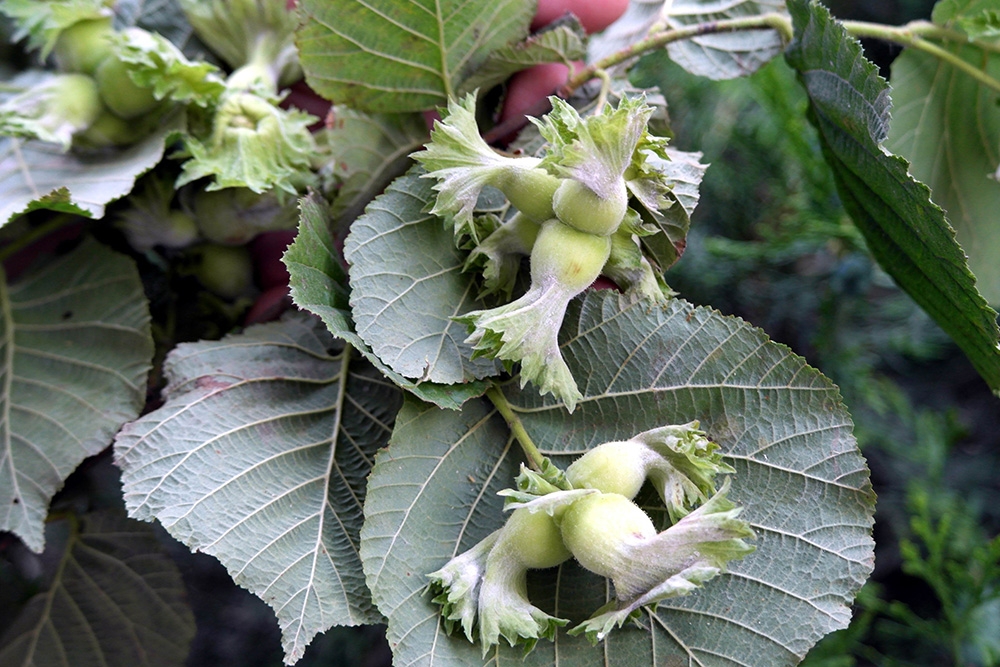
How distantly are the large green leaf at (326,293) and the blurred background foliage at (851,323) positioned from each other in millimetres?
456

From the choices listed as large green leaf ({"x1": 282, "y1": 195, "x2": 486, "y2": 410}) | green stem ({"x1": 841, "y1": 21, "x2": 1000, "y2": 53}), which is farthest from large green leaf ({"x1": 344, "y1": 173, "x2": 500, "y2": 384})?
green stem ({"x1": 841, "y1": 21, "x2": 1000, "y2": 53})

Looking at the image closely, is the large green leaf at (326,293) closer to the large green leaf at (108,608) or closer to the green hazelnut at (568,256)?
the green hazelnut at (568,256)

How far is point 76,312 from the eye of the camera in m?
0.69

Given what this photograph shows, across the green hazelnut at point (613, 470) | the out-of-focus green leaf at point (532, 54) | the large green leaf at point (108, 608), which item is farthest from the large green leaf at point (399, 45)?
the large green leaf at point (108, 608)

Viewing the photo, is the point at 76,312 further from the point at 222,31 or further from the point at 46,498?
the point at 222,31

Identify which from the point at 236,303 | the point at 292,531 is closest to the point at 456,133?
the point at 292,531

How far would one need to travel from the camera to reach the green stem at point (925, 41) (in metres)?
0.64

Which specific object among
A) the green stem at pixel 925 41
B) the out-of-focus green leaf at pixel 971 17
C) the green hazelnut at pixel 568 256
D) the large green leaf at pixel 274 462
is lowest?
the large green leaf at pixel 274 462

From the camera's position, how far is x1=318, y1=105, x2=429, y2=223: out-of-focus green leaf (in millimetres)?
637

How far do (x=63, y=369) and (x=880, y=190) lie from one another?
0.67m

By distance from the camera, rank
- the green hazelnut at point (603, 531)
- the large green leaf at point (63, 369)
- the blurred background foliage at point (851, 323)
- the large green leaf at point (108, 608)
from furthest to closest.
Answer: the blurred background foliage at point (851, 323)
the large green leaf at point (108, 608)
the large green leaf at point (63, 369)
the green hazelnut at point (603, 531)

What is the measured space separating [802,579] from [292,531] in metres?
0.33

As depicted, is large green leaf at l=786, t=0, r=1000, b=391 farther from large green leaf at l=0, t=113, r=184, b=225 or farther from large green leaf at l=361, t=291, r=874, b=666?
large green leaf at l=0, t=113, r=184, b=225

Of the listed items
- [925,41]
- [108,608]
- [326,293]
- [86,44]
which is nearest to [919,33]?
[925,41]
